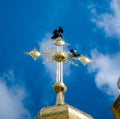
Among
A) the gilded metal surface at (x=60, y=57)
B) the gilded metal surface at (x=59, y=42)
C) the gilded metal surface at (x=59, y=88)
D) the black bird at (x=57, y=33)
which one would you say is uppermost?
the black bird at (x=57, y=33)

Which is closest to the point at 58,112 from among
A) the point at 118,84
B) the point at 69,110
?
the point at 69,110

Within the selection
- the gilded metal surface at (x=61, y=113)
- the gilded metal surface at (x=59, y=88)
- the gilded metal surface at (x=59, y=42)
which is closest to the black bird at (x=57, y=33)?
the gilded metal surface at (x=59, y=42)

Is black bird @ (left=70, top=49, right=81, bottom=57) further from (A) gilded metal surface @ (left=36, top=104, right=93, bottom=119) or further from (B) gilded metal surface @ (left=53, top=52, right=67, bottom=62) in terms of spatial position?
(A) gilded metal surface @ (left=36, top=104, right=93, bottom=119)

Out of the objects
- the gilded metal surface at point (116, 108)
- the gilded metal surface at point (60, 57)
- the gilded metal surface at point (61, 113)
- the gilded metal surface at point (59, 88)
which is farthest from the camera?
the gilded metal surface at point (60, 57)

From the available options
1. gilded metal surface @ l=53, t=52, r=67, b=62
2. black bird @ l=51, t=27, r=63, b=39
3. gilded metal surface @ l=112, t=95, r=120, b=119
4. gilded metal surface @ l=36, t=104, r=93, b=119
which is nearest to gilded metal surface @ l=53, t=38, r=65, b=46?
black bird @ l=51, t=27, r=63, b=39

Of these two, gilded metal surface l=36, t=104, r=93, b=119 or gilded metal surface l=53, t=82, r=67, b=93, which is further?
gilded metal surface l=53, t=82, r=67, b=93

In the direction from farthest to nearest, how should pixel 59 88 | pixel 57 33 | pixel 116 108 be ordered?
pixel 57 33 → pixel 59 88 → pixel 116 108

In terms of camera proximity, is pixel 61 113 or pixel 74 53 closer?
pixel 61 113

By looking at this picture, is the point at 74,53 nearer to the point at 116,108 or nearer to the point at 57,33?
the point at 57,33

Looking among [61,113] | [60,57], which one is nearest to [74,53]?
[60,57]

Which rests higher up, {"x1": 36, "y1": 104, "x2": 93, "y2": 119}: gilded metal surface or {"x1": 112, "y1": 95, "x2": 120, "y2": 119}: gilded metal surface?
{"x1": 36, "y1": 104, "x2": 93, "y2": 119}: gilded metal surface

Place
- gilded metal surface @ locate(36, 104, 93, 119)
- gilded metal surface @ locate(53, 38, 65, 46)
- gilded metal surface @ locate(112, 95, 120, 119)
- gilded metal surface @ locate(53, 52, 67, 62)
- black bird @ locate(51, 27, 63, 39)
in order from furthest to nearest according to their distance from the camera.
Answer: black bird @ locate(51, 27, 63, 39) < gilded metal surface @ locate(53, 38, 65, 46) < gilded metal surface @ locate(53, 52, 67, 62) < gilded metal surface @ locate(36, 104, 93, 119) < gilded metal surface @ locate(112, 95, 120, 119)

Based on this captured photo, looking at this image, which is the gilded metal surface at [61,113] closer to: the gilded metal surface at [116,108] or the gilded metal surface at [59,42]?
the gilded metal surface at [116,108]

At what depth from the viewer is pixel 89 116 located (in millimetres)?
21781
